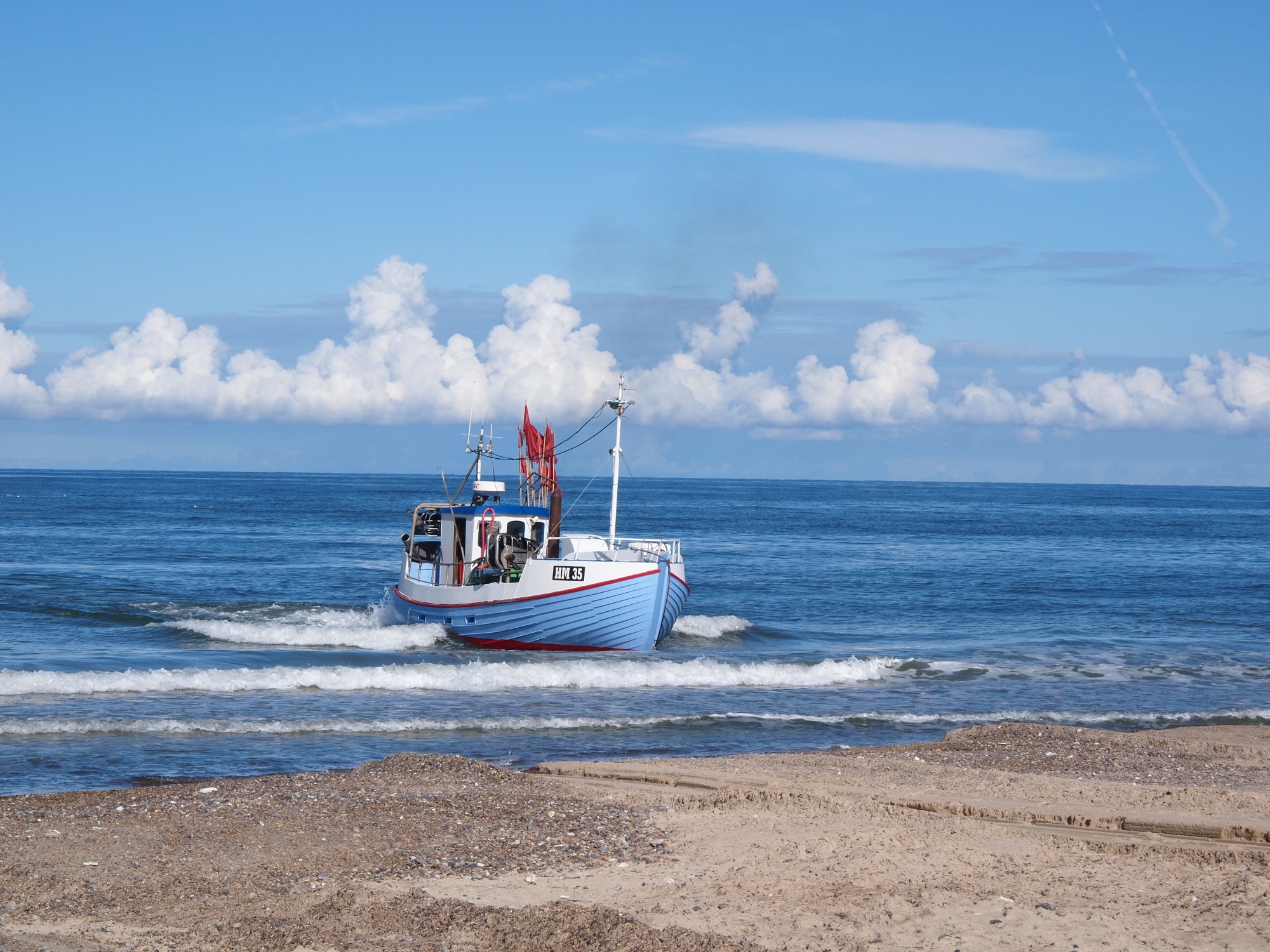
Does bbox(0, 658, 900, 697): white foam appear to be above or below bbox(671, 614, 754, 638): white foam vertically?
above

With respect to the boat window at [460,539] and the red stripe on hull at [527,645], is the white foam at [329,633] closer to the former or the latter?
the red stripe on hull at [527,645]

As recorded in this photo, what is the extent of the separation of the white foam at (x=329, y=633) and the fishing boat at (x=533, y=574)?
43 cm

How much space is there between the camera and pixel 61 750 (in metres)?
16.2

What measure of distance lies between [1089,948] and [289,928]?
5796 mm

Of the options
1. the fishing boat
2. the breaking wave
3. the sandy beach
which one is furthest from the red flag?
the sandy beach

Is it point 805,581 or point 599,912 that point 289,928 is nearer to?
point 599,912

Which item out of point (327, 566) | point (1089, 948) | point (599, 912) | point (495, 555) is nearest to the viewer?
point (1089, 948)

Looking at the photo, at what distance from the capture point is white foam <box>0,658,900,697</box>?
69.5 feet

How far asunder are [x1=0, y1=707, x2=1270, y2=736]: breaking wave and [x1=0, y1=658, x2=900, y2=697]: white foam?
3.00m

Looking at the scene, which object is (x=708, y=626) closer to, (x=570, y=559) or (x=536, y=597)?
(x=570, y=559)

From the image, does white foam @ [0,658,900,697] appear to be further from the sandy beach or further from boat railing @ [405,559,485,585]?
the sandy beach

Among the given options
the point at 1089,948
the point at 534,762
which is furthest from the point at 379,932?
the point at 534,762

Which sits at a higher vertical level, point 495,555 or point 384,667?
point 495,555

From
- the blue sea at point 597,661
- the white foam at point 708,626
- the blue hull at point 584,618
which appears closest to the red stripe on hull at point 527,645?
the blue hull at point 584,618
